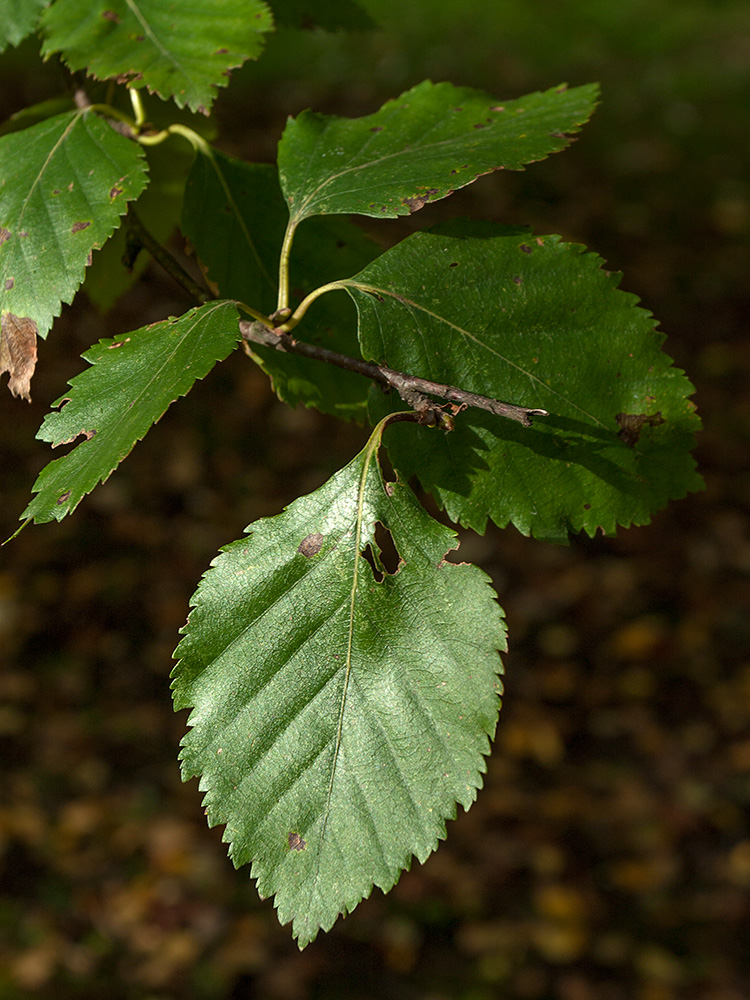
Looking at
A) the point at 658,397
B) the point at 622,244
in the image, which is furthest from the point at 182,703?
the point at 622,244

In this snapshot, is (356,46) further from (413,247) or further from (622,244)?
(413,247)

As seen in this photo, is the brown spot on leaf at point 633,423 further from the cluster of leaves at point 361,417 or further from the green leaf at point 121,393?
the green leaf at point 121,393

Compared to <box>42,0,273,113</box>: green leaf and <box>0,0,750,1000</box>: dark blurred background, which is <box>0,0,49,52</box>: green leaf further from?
<box>0,0,750,1000</box>: dark blurred background

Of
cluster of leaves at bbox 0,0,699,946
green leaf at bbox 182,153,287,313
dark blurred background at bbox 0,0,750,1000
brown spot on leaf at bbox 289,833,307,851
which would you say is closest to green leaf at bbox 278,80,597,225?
cluster of leaves at bbox 0,0,699,946

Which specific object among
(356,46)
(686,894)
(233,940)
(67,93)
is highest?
(67,93)

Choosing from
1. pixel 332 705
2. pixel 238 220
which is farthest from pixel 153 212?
pixel 332 705
